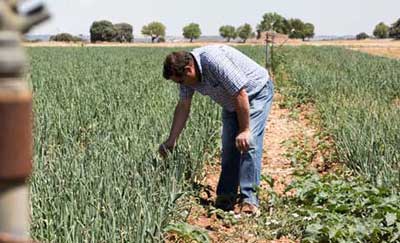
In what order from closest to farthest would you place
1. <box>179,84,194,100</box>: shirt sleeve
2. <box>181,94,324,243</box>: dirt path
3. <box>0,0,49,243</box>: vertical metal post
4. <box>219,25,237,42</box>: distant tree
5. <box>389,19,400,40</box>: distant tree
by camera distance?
<box>0,0,49,243</box>: vertical metal post
<box>181,94,324,243</box>: dirt path
<box>179,84,194,100</box>: shirt sleeve
<box>389,19,400,40</box>: distant tree
<box>219,25,237,42</box>: distant tree

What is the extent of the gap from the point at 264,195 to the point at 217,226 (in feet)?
2.38

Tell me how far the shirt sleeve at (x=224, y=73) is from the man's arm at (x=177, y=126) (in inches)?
12.4

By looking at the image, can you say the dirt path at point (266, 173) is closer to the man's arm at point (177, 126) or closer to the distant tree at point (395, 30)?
the man's arm at point (177, 126)

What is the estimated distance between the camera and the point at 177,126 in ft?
12.4

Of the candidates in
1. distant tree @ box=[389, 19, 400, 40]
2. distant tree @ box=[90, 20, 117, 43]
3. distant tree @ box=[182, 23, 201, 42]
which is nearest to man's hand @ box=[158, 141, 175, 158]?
distant tree @ box=[90, 20, 117, 43]

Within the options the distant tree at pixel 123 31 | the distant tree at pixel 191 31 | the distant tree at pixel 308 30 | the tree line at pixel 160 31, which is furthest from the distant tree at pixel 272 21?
the distant tree at pixel 191 31

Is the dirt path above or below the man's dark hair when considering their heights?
below

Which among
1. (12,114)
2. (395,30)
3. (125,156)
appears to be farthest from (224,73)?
(395,30)

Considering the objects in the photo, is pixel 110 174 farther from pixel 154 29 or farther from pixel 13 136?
pixel 154 29

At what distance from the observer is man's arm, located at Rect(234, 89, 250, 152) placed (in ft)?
11.7

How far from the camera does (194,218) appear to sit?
3.71 metres

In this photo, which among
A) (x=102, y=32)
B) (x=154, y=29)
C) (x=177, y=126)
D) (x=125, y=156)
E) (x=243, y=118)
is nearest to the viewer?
(x=125, y=156)

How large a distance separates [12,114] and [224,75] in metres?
2.99

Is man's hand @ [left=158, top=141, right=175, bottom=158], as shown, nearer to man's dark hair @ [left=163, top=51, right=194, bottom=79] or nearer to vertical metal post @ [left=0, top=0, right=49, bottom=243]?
man's dark hair @ [left=163, top=51, right=194, bottom=79]
